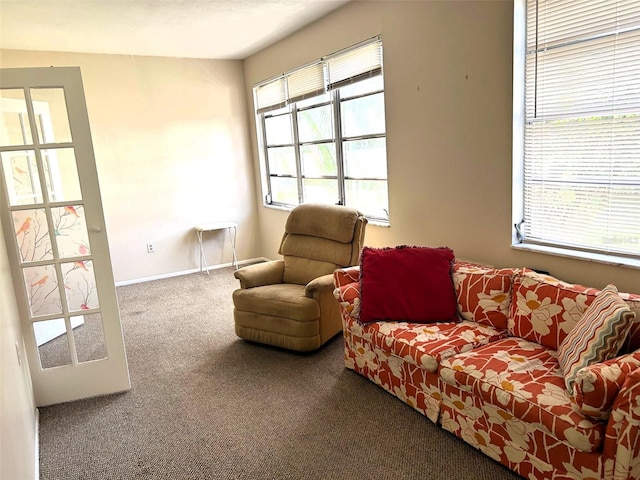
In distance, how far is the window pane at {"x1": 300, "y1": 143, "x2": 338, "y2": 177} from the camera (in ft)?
15.3

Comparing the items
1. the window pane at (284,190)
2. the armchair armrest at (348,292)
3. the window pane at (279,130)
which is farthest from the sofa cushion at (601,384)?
the window pane at (279,130)

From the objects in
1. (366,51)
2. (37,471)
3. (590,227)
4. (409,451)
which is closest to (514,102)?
(590,227)

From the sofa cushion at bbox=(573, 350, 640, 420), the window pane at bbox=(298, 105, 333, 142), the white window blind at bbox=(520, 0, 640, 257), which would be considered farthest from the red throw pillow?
the window pane at bbox=(298, 105, 333, 142)

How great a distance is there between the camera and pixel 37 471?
7.00 feet

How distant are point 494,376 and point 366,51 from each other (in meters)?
2.89

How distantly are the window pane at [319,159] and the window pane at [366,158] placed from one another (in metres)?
0.21

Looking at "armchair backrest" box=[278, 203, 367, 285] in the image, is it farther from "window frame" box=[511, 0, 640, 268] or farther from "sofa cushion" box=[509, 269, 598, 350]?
"sofa cushion" box=[509, 269, 598, 350]

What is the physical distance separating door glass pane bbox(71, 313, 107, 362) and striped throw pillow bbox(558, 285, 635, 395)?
116 inches

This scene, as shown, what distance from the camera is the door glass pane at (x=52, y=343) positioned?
3.04m

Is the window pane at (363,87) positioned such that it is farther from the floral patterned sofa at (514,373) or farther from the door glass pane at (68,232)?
the door glass pane at (68,232)

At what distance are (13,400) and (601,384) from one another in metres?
2.29

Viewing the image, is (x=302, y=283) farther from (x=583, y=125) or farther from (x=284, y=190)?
(x=284, y=190)

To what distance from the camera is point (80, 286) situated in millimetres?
2896

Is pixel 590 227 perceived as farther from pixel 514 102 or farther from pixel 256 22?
pixel 256 22
